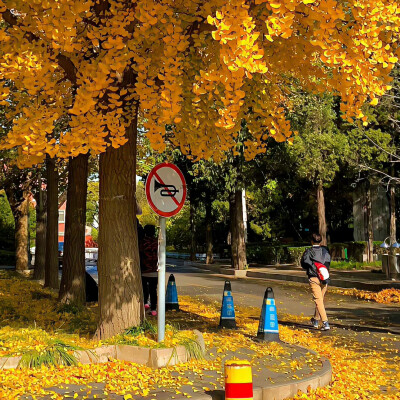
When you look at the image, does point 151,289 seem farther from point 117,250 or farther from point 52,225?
point 52,225

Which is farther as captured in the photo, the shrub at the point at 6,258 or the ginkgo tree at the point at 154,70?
the shrub at the point at 6,258

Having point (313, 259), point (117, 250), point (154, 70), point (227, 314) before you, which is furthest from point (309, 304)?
point (154, 70)

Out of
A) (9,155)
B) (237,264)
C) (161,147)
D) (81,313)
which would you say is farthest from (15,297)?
(237,264)

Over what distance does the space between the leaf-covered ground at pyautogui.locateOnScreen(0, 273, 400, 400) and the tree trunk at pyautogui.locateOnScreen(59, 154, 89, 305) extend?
0.54m

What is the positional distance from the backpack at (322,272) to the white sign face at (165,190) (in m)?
4.16

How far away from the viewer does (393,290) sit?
1580 centimetres

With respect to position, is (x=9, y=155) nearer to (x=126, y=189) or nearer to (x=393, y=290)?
(x=126, y=189)

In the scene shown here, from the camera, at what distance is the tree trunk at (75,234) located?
1159 cm

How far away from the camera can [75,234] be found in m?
11.7

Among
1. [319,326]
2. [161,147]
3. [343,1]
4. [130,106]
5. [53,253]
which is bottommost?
[319,326]

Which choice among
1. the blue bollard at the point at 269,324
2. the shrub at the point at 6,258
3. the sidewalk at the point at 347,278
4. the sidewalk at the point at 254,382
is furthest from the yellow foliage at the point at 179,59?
the shrub at the point at 6,258

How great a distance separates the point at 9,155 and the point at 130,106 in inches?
398

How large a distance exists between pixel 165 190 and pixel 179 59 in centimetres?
157

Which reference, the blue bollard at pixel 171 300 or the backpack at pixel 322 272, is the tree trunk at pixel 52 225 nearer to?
the blue bollard at pixel 171 300
